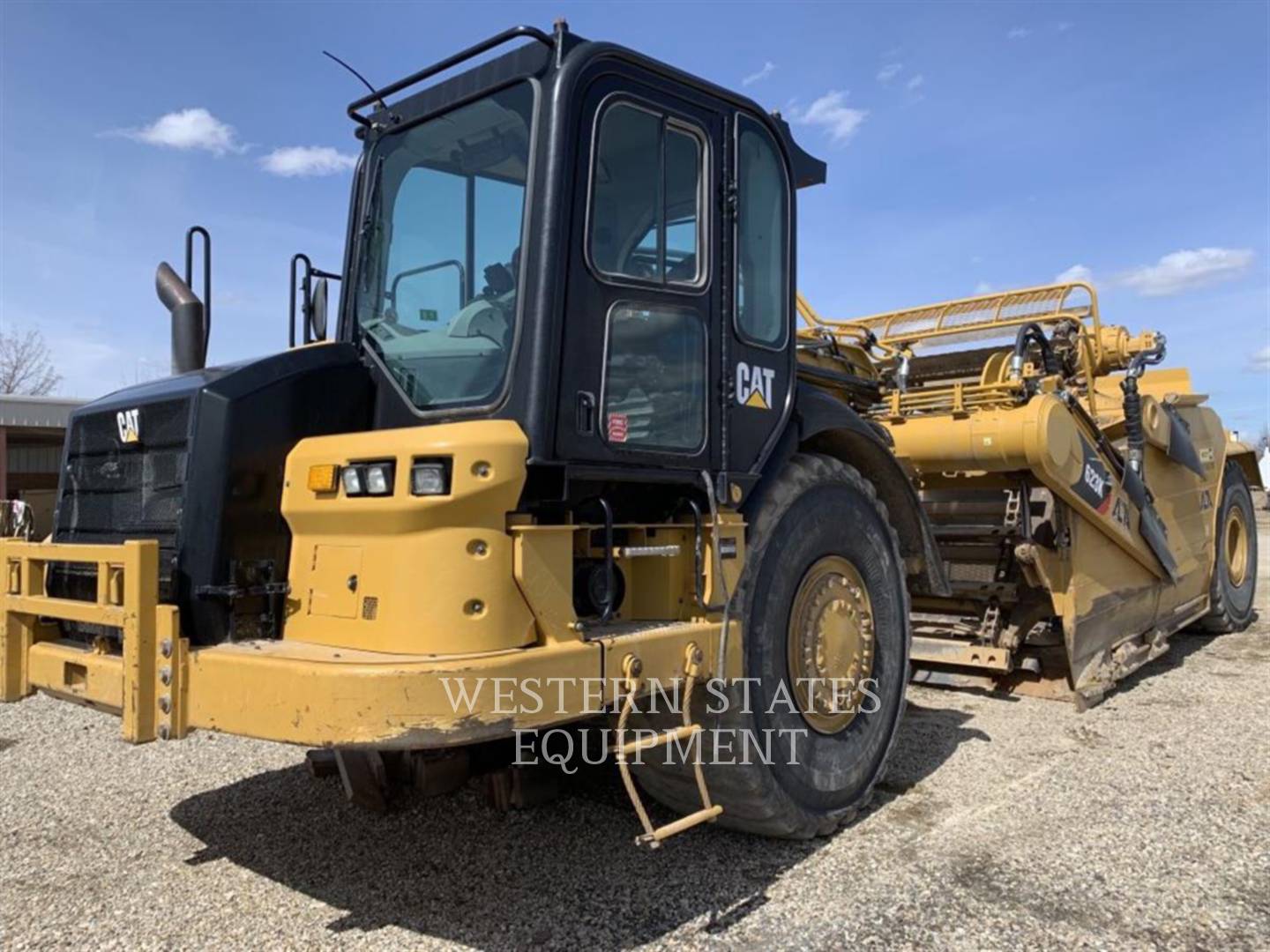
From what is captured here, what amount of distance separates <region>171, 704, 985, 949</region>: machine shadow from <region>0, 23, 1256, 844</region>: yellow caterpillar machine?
0.26m

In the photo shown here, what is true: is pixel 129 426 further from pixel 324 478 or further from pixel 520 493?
pixel 520 493

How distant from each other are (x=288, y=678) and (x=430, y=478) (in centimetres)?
64

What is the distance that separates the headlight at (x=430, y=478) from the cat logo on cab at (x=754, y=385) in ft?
4.18

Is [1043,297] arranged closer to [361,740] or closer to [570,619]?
[570,619]

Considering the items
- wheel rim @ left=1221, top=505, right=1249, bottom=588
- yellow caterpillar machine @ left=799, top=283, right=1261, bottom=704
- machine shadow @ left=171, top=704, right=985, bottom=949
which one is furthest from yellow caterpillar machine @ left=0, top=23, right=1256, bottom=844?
wheel rim @ left=1221, top=505, right=1249, bottom=588

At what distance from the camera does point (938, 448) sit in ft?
18.9

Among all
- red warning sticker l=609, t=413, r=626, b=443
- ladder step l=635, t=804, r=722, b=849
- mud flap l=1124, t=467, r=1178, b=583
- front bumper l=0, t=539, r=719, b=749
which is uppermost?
red warning sticker l=609, t=413, r=626, b=443

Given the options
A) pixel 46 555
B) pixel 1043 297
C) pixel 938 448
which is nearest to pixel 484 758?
pixel 46 555

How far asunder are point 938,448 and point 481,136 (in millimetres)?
3418

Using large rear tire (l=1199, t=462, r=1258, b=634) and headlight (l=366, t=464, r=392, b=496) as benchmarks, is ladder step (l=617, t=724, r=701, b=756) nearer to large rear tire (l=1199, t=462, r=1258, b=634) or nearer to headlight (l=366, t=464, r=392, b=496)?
headlight (l=366, t=464, r=392, b=496)

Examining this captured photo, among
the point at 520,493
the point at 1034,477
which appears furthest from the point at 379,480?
the point at 1034,477

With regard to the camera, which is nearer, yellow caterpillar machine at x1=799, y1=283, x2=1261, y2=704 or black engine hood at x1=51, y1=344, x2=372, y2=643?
black engine hood at x1=51, y1=344, x2=372, y2=643

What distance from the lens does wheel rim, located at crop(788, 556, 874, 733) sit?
3848 millimetres

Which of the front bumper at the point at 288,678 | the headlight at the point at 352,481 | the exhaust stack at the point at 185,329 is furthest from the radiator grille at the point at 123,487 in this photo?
the headlight at the point at 352,481
